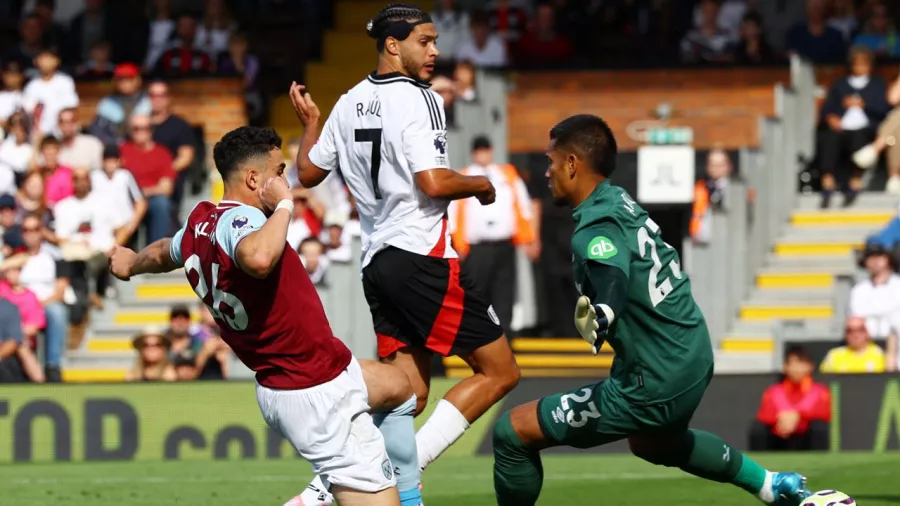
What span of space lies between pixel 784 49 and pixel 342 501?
13.3 m

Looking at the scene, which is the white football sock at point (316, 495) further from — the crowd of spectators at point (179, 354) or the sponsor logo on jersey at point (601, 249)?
the crowd of spectators at point (179, 354)

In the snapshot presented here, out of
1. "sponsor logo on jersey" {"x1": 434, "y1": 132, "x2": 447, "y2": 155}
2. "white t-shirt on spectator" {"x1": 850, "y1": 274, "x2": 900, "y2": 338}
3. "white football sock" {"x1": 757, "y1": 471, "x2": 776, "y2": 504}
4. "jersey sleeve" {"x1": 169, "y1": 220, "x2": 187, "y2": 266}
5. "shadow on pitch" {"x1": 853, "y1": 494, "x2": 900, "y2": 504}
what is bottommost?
"shadow on pitch" {"x1": 853, "y1": 494, "x2": 900, "y2": 504}

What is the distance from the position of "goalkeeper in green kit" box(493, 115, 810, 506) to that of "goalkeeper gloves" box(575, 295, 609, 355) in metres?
0.21

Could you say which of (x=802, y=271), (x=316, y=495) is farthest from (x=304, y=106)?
(x=802, y=271)

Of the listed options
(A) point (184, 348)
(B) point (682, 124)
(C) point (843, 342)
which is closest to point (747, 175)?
(B) point (682, 124)

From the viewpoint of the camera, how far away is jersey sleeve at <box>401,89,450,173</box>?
8.09 meters

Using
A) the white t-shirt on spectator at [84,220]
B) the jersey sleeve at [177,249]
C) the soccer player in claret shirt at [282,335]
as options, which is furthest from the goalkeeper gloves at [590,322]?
the white t-shirt on spectator at [84,220]

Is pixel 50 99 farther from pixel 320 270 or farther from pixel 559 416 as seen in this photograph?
pixel 559 416

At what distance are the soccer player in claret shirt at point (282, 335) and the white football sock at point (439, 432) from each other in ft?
3.08

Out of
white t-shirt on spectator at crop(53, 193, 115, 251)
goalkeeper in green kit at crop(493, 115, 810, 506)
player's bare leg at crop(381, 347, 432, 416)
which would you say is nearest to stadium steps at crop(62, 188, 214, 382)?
white t-shirt on spectator at crop(53, 193, 115, 251)

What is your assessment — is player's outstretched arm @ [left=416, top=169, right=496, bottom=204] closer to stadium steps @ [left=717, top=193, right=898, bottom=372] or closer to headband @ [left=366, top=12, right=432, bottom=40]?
headband @ [left=366, top=12, right=432, bottom=40]

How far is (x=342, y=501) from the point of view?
711cm

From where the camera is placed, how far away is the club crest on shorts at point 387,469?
23.5ft

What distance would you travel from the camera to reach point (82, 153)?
17234mm
